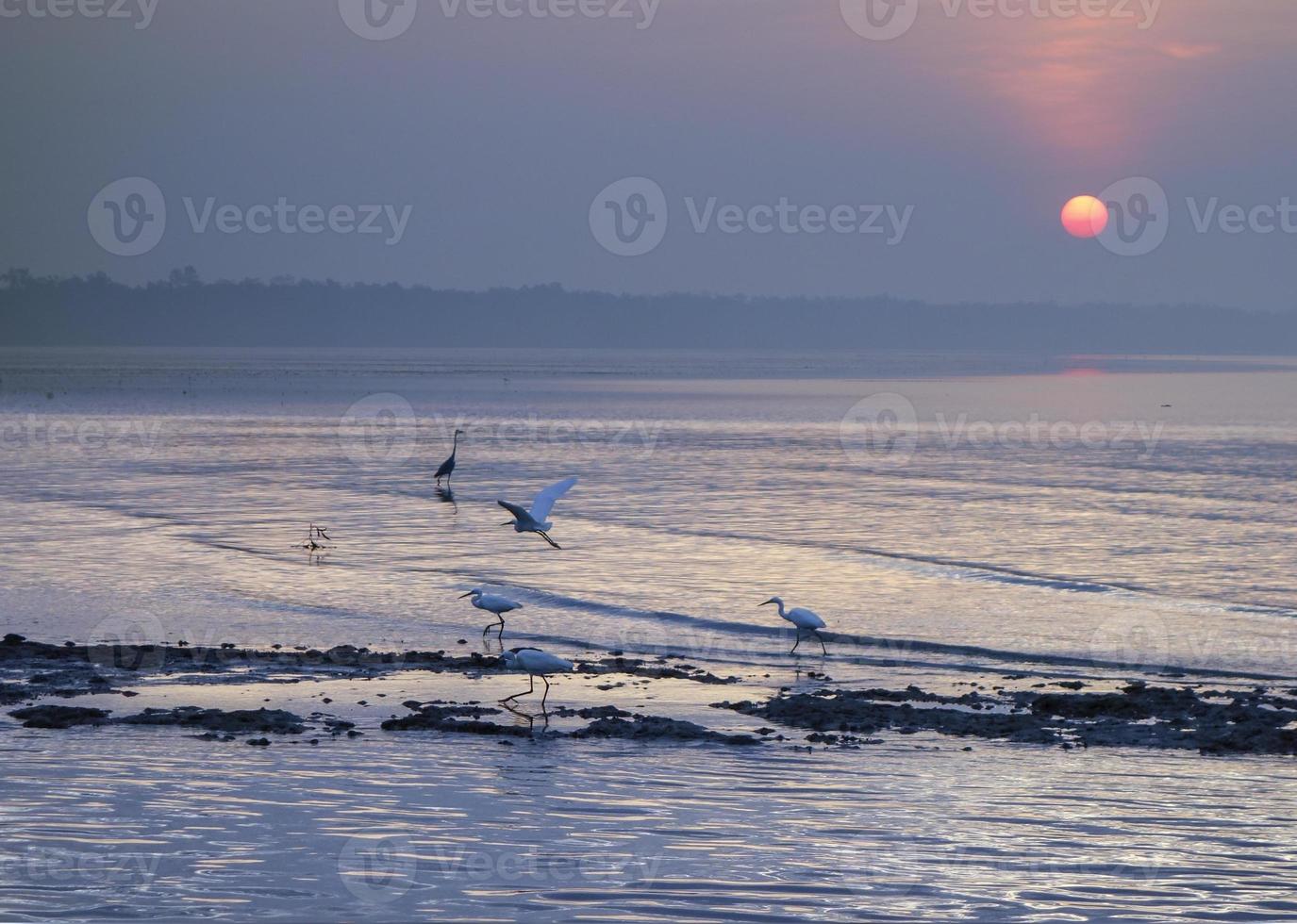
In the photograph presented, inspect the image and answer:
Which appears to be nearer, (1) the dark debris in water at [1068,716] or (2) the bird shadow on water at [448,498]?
(1) the dark debris in water at [1068,716]

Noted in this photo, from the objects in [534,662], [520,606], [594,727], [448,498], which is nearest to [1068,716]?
[594,727]

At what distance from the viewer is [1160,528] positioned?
28.8m

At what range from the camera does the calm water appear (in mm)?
8945

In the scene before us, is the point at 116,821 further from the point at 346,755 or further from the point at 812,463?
the point at 812,463

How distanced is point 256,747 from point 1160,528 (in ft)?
71.2

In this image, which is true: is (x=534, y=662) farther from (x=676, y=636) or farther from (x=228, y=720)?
(x=676, y=636)

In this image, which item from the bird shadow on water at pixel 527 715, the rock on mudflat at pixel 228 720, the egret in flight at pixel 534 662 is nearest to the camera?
the rock on mudflat at pixel 228 720

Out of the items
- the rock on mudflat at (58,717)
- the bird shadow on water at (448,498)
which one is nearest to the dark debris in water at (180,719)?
the rock on mudflat at (58,717)

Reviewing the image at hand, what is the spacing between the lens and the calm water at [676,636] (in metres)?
8.95

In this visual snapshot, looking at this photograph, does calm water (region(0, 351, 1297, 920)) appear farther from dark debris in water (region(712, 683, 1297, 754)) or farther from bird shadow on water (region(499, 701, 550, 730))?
bird shadow on water (region(499, 701, 550, 730))

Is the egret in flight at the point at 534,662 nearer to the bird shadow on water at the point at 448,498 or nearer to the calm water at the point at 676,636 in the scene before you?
→ the calm water at the point at 676,636

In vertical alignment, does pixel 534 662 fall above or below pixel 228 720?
above

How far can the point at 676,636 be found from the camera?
17.7m

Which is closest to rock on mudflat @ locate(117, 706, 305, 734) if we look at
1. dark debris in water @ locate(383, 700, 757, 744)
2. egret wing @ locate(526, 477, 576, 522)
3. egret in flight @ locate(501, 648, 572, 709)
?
dark debris in water @ locate(383, 700, 757, 744)
